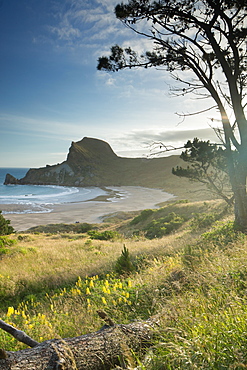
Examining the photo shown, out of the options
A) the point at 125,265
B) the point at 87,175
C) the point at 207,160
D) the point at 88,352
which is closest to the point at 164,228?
the point at 207,160

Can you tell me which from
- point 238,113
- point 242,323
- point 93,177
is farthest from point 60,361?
point 93,177

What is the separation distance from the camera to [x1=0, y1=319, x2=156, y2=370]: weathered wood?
192 centimetres

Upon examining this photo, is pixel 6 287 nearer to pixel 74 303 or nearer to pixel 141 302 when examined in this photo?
pixel 74 303

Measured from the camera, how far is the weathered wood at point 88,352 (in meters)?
1.92

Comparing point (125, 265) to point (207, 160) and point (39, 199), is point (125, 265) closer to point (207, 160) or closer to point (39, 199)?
point (207, 160)

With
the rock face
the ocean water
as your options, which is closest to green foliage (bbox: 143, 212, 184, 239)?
the ocean water

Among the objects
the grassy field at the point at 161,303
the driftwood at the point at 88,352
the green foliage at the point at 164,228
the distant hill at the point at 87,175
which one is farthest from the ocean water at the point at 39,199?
the driftwood at the point at 88,352

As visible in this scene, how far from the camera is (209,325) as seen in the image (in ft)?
6.99

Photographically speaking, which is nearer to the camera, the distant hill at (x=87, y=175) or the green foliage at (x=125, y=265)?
the green foliage at (x=125, y=265)

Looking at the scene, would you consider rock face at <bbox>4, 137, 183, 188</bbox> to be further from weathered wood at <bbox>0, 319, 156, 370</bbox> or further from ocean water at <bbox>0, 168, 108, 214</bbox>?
weathered wood at <bbox>0, 319, 156, 370</bbox>

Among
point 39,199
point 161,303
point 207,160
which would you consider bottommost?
point 39,199

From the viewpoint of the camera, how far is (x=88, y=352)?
215 cm

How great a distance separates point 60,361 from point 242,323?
1575 mm

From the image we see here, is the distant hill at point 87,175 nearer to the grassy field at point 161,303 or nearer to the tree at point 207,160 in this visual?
the tree at point 207,160
